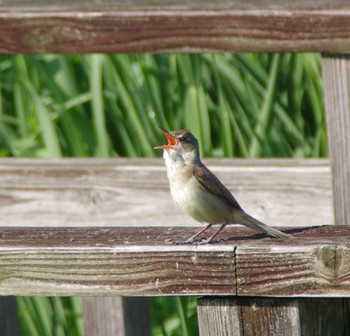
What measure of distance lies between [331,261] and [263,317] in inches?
6.2

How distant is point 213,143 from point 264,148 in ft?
1.67

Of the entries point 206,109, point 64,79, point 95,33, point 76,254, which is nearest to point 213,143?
point 206,109

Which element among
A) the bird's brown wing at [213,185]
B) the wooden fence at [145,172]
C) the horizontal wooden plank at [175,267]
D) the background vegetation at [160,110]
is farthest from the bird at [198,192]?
the horizontal wooden plank at [175,267]

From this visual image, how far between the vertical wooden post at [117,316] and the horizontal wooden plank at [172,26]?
4.00 feet

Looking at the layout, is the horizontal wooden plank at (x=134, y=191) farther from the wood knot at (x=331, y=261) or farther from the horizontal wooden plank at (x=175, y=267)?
the wood knot at (x=331, y=261)

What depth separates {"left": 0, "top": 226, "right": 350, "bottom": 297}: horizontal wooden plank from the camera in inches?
71.4

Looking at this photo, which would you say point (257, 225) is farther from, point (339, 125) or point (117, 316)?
point (339, 125)

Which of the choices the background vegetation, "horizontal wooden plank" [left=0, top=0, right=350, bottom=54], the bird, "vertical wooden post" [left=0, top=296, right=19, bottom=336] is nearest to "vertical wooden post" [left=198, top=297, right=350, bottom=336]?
"vertical wooden post" [left=0, top=296, right=19, bottom=336]

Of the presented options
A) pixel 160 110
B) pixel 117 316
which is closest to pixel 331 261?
pixel 117 316

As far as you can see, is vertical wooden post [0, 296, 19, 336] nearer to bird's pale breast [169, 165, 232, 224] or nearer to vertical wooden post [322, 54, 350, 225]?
bird's pale breast [169, 165, 232, 224]

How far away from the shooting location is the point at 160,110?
4.12 meters

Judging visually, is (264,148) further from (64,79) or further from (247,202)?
(64,79)

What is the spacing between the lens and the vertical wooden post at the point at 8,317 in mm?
2488

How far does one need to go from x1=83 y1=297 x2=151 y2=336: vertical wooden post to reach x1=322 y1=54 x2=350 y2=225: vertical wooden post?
0.96 meters
